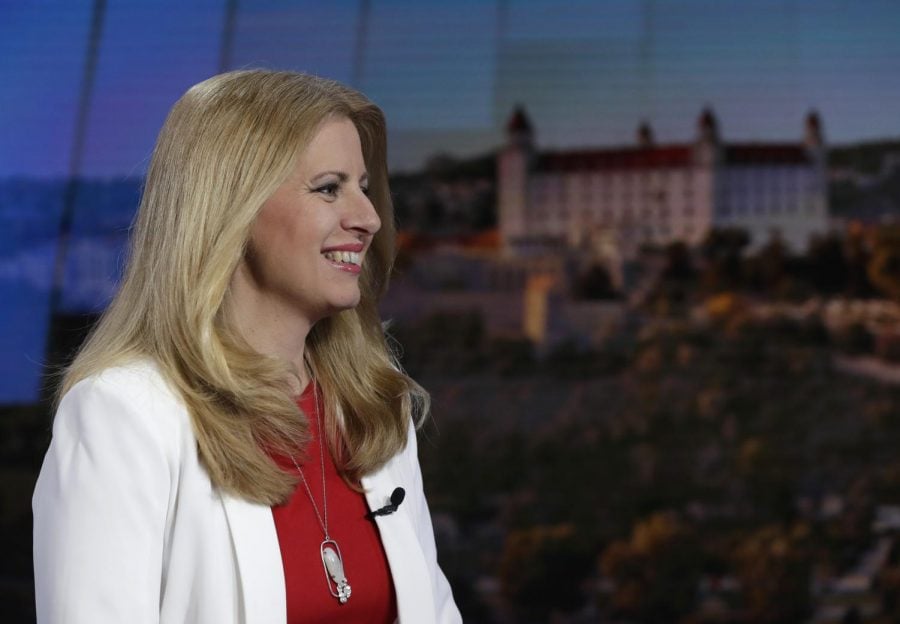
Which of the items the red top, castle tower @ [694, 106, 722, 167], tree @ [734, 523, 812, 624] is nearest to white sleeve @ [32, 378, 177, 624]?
the red top

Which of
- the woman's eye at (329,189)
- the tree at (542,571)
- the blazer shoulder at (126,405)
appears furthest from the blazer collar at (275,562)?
the tree at (542,571)

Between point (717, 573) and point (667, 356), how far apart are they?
0.83 metres

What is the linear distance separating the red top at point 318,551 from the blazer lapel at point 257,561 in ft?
0.15

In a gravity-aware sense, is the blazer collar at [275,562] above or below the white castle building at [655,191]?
below

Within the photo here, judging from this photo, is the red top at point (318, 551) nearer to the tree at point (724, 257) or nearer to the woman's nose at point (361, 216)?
the woman's nose at point (361, 216)

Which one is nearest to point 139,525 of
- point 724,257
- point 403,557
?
point 403,557

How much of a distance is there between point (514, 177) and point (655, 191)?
1.84 ft

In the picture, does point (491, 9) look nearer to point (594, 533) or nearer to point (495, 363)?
point (495, 363)

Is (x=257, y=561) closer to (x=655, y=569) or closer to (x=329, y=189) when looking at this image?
(x=329, y=189)

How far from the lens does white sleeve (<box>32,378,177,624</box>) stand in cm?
125

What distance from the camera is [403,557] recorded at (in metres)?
1.56

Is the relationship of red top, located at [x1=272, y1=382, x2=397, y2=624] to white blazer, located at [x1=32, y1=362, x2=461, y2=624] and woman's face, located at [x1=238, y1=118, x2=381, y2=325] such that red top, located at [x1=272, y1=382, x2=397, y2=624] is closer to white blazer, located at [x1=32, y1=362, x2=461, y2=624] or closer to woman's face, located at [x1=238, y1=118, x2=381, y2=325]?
white blazer, located at [x1=32, y1=362, x2=461, y2=624]

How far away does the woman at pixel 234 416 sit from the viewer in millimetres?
1284

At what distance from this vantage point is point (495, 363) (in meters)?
4.88
